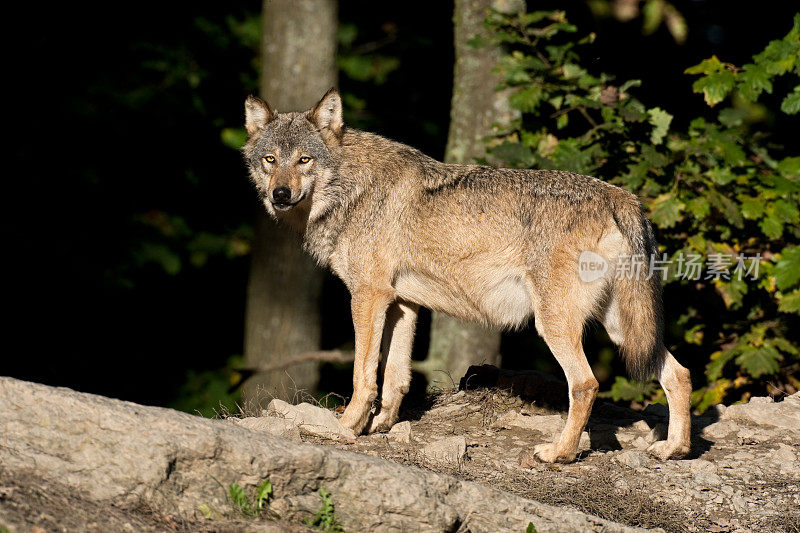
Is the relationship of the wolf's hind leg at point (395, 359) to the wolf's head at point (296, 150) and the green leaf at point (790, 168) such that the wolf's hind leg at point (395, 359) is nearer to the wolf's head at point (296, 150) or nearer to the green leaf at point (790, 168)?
the wolf's head at point (296, 150)

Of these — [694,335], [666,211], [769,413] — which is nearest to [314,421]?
[769,413]

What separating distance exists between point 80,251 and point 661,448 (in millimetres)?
8037

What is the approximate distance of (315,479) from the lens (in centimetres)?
429

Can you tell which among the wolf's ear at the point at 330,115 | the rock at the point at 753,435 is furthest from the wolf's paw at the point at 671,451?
the wolf's ear at the point at 330,115

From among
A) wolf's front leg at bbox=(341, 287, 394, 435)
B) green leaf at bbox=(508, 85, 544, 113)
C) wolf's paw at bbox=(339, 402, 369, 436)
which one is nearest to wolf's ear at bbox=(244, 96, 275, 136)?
wolf's front leg at bbox=(341, 287, 394, 435)

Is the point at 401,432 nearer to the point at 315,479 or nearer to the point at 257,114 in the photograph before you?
the point at 315,479

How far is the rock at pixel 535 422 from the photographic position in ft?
21.8

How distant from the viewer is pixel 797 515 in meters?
5.10

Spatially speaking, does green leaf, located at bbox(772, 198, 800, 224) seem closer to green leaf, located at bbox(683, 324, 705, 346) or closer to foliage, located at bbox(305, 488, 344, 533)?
green leaf, located at bbox(683, 324, 705, 346)

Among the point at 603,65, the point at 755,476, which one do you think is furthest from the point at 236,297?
the point at 755,476

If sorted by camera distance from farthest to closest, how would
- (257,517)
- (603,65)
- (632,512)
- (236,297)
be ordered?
(236,297), (603,65), (632,512), (257,517)

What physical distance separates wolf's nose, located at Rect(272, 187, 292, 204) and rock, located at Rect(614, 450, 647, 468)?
2.98 m

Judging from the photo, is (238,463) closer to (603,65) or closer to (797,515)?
(797,515)

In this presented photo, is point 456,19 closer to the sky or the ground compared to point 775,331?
closer to the sky
